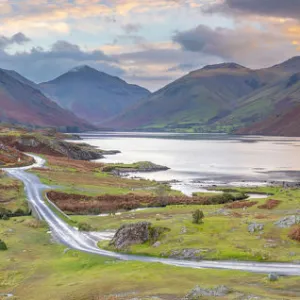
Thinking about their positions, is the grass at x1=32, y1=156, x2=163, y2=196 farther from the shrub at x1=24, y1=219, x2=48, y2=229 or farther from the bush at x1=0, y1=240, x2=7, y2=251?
the bush at x1=0, y1=240, x2=7, y2=251

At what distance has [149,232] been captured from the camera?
5528cm

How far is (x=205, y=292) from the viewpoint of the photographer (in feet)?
105

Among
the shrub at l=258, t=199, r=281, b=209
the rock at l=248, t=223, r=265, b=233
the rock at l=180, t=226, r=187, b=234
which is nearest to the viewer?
the rock at l=248, t=223, r=265, b=233

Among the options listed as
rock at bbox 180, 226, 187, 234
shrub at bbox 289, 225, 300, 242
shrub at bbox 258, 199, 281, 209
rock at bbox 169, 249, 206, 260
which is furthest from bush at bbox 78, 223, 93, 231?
shrub at bbox 258, 199, 281, 209

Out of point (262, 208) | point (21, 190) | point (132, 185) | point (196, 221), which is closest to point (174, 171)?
point (132, 185)

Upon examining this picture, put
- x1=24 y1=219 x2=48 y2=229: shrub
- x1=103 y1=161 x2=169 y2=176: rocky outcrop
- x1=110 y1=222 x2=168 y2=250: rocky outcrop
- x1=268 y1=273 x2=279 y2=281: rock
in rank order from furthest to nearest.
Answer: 1. x1=103 y1=161 x2=169 y2=176: rocky outcrop
2. x1=24 y1=219 x2=48 y2=229: shrub
3. x1=110 y1=222 x2=168 y2=250: rocky outcrop
4. x1=268 y1=273 x2=279 y2=281: rock

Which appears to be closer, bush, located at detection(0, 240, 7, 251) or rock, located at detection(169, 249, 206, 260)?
rock, located at detection(169, 249, 206, 260)

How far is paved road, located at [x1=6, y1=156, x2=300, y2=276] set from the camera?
4112 centimetres

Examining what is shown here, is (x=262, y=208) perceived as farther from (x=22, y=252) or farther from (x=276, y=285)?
(x=276, y=285)

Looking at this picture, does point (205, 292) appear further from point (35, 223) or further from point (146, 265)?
point (35, 223)

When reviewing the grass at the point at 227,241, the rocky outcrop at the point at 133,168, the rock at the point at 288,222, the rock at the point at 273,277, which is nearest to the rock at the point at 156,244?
the grass at the point at 227,241

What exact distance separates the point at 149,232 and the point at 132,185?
72.2 metres

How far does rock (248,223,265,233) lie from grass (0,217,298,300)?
14.3 metres

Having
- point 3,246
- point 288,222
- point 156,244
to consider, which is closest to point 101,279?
point 156,244
